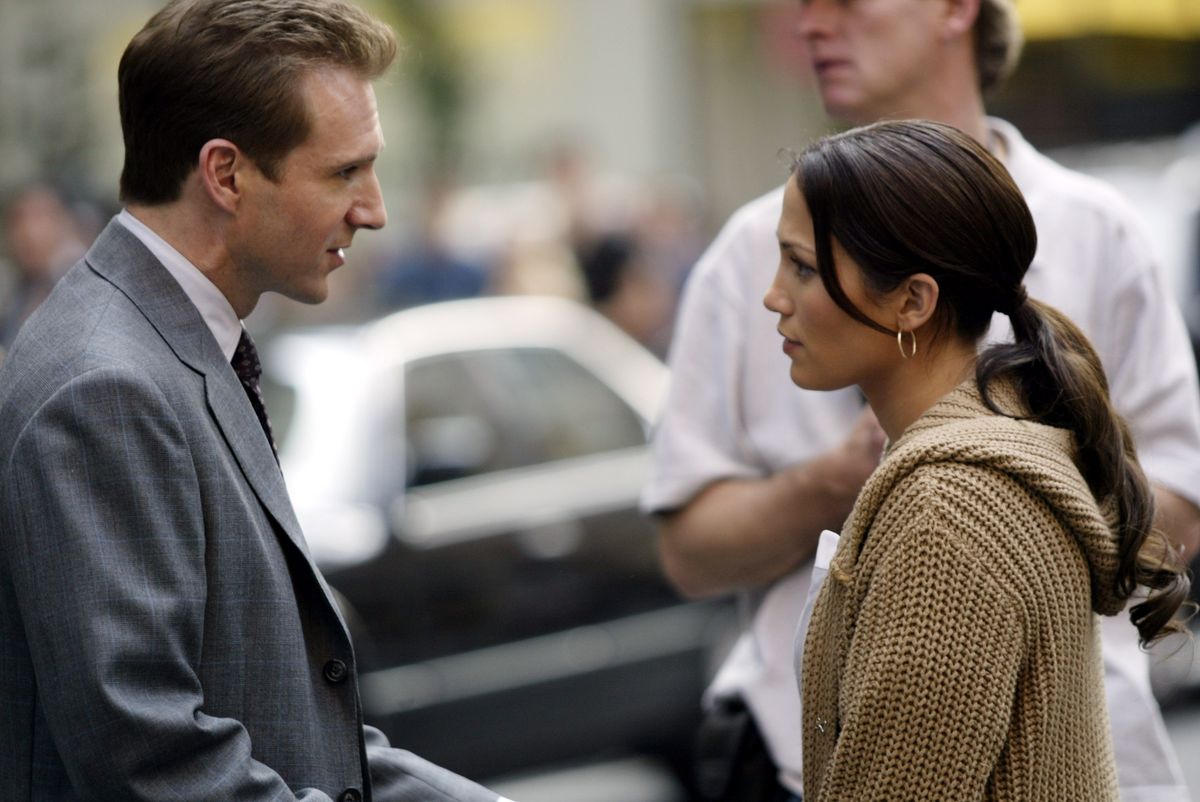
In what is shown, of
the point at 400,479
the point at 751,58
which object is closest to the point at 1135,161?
the point at 400,479

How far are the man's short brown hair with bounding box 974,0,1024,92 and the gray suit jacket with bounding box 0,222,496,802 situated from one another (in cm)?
160

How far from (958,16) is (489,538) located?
11.0 ft

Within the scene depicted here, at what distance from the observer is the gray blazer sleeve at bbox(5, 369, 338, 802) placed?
6.47 feet

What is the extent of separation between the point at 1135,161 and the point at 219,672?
9.06 m

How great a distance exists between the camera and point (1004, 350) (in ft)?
7.39

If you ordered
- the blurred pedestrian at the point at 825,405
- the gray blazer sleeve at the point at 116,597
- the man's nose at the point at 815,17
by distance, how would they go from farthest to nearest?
the man's nose at the point at 815,17, the blurred pedestrian at the point at 825,405, the gray blazer sleeve at the point at 116,597

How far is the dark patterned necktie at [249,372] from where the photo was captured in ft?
7.83

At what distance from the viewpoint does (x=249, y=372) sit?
2412 millimetres

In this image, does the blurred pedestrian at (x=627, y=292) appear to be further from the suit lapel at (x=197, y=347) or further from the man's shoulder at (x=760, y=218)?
the suit lapel at (x=197, y=347)

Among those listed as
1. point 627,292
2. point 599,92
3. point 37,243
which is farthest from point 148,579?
point 599,92

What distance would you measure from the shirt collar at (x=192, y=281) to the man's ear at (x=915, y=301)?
90cm

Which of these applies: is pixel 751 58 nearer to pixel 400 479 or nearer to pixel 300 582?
pixel 400 479

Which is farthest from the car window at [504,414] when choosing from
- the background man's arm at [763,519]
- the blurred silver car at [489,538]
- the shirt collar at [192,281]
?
the shirt collar at [192,281]

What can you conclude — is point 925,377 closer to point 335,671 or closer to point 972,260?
point 972,260
